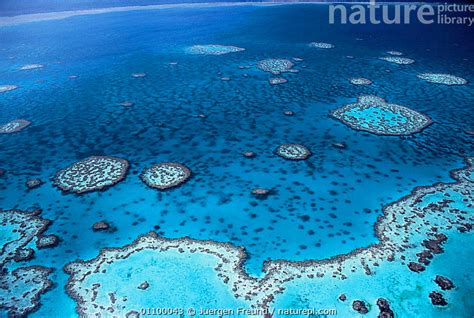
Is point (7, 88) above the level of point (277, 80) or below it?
above

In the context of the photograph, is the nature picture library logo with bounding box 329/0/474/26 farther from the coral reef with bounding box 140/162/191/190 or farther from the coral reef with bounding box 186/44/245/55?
the coral reef with bounding box 140/162/191/190

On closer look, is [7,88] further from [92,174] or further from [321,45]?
[321,45]

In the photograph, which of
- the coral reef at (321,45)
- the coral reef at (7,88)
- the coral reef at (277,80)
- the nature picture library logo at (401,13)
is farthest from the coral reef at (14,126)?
the nature picture library logo at (401,13)

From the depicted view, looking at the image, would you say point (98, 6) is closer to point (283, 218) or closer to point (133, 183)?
point (133, 183)

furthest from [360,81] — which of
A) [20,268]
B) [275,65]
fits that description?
[20,268]

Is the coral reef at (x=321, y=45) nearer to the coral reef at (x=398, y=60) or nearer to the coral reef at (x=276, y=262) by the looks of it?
the coral reef at (x=398, y=60)

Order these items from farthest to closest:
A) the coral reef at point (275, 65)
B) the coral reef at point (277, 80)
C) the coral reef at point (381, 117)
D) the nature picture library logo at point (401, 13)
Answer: the nature picture library logo at point (401, 13)
the coral reef at point (275, 65)
the coral reef at point (277, 80)
the coral reef at point (381, 117)
